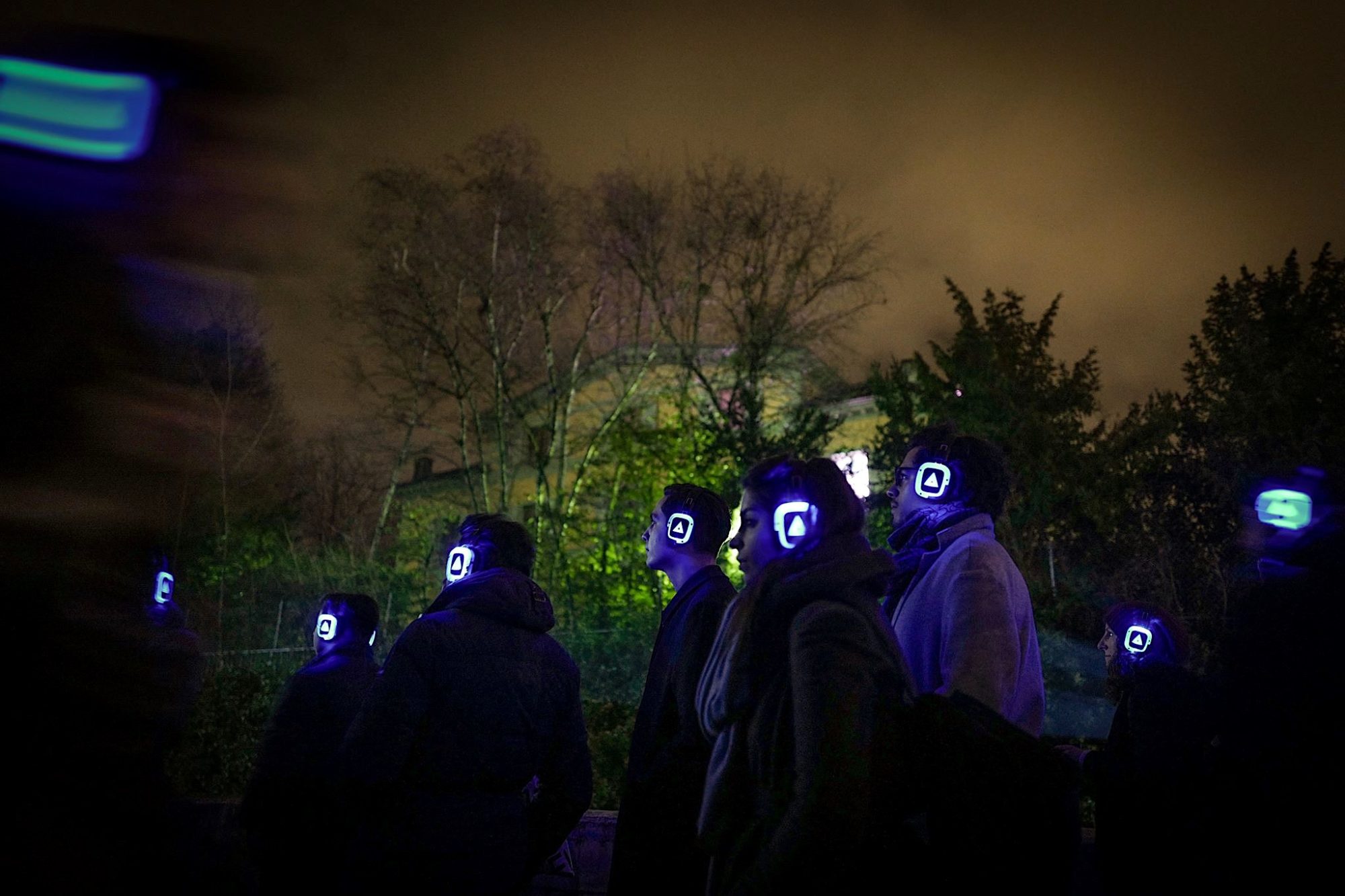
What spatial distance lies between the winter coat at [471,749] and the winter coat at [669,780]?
0.44 meters

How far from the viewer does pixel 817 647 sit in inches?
84.0

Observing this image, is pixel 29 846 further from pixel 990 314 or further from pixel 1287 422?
pixel 990 314

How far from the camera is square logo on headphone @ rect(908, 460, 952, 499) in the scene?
10.9 feet

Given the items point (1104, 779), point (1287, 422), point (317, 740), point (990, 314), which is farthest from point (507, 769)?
point (990, 314)

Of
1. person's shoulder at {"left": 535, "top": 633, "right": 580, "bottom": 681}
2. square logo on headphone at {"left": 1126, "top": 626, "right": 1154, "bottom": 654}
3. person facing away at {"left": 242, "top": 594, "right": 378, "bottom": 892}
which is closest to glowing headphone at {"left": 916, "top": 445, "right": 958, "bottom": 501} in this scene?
→ person's shoulder at {"left": 535, "top": 633, "right": 580, "bottom": 681}

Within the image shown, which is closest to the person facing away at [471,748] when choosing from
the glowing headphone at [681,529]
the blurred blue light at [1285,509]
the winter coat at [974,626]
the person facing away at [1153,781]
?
the glowing headphone at [681,529]

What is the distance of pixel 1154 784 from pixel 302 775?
146 inches

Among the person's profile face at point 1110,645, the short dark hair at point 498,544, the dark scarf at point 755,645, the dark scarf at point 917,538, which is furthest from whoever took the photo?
the person's profile face at point 1110,645

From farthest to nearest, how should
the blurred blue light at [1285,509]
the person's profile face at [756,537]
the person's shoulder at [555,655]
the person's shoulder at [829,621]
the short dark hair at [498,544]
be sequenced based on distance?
1. the short dark hair at [498,544]
2. the person's shoulder at [555,655]
3. the blurred blue light at [1285,509]
4. the person's profile face at [756,537]
5. the person's shoulder at [829,621]

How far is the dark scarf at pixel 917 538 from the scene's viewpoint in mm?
3213

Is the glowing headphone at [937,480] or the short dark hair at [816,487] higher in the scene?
the glowing headphone at [937,480]

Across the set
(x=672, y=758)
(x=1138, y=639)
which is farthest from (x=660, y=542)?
(x=1138, y=639)

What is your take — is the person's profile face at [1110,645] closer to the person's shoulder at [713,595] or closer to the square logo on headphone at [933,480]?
the square logo on headphone at [933,480]

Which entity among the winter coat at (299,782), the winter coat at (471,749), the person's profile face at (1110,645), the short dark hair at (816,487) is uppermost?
the short dark hair at (816,487)
